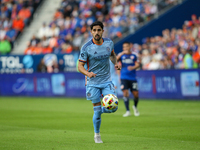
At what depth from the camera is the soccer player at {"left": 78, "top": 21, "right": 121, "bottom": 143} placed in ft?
27.5

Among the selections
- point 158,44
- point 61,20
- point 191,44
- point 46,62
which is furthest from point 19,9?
point 191,44

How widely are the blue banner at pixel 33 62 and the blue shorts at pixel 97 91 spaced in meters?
18.2

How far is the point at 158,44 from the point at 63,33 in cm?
942

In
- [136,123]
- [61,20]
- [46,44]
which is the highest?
[61,20]

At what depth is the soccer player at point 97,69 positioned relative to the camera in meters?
8.39

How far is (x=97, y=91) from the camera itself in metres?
8.52

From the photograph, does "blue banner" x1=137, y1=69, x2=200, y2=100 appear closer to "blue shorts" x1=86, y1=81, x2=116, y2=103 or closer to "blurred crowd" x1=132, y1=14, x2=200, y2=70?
"blurred crowd" x1=132, y1=14, x2=200, y2=70

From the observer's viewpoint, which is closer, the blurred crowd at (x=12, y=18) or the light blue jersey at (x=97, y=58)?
the light blue jersey at (x=97, y=58)

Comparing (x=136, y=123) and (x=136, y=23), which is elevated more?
(x=136, y=23)

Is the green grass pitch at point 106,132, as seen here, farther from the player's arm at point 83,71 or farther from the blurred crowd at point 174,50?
the blurred crowd at point 174,50

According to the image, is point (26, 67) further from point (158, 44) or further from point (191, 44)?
point (191, 44)

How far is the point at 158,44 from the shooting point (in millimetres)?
22828

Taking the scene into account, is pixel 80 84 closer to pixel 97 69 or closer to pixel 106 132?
pixel 106 132

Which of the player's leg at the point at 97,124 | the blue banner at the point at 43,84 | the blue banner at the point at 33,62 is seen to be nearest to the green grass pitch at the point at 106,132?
the player's leg at the point at 97,124
